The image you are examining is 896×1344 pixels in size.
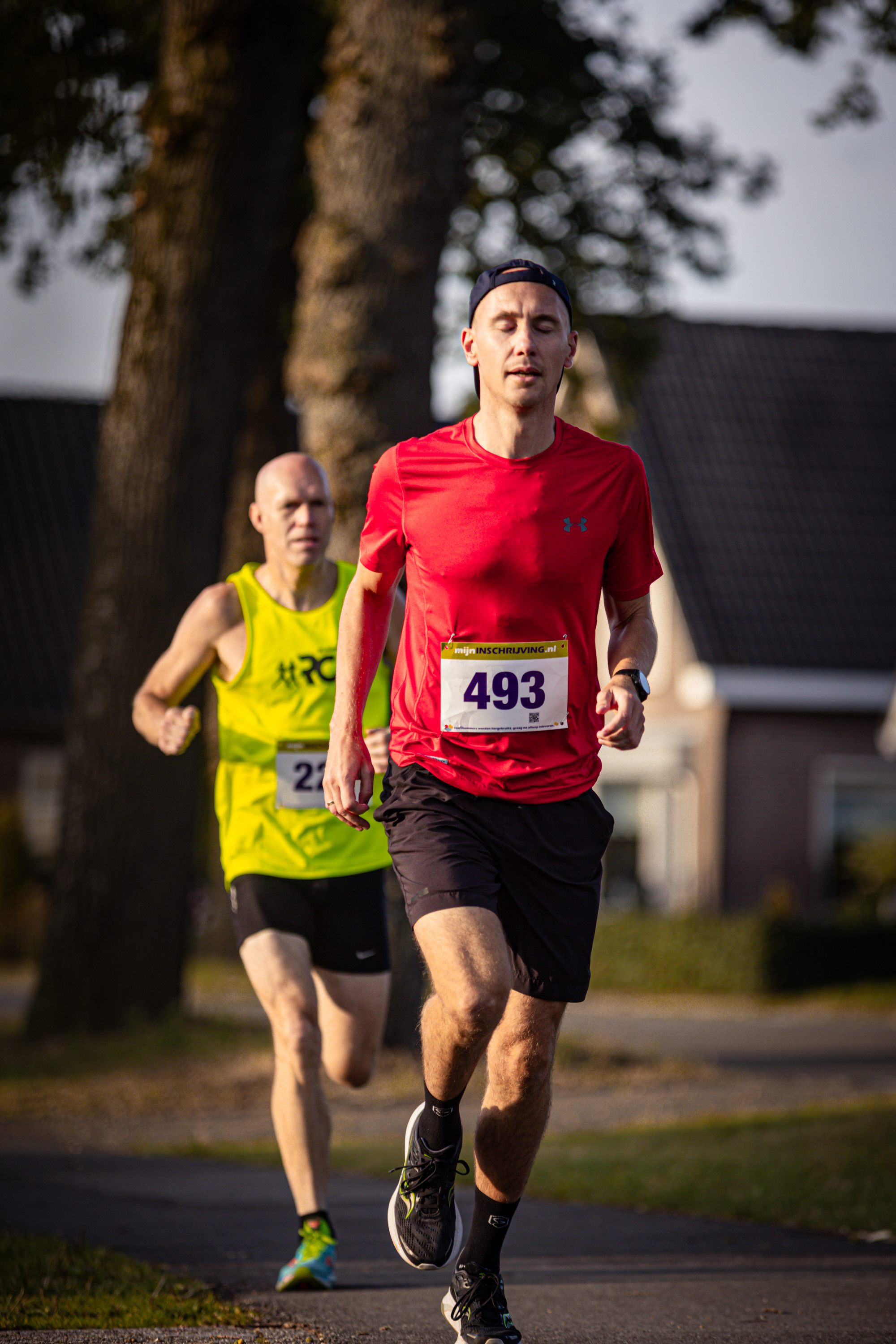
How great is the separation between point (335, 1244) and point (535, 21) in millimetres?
13408

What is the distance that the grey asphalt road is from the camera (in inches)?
180

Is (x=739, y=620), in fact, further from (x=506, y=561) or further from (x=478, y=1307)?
(x=478, y=1307)

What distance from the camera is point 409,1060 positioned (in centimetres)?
1123

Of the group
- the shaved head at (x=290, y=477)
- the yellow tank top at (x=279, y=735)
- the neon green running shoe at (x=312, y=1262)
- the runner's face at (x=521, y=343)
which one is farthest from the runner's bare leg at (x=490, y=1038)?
the shaved head at (x=290, y=477)

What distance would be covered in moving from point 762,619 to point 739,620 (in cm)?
35

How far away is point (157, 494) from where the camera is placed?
1296 cm

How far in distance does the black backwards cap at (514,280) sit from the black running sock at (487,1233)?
204 cm

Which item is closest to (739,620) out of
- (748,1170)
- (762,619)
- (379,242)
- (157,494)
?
(762,619)

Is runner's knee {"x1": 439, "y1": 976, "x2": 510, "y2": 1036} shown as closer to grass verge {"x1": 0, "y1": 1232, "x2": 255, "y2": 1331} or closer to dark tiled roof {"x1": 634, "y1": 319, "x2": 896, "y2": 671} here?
grass verge {"x1": 0, "y1": 1232, "x2": 255, "y2": 1331}

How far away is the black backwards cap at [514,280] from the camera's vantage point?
4.38m

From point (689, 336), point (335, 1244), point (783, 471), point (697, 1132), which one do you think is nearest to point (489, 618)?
point (335, 1244)

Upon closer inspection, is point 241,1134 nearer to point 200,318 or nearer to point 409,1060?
point 409,1060

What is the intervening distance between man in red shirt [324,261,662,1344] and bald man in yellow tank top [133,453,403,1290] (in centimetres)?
104

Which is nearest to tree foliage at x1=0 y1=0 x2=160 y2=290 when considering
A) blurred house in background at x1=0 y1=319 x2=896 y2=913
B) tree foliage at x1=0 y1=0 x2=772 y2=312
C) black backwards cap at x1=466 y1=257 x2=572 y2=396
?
tree foliage at x1=0 y1=0 x2=772 y2=312
